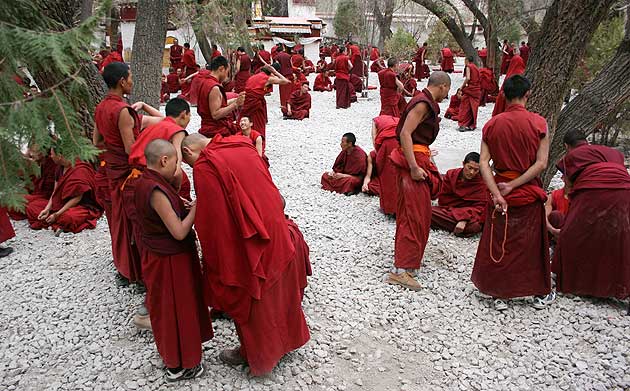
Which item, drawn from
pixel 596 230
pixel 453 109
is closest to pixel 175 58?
pixel 453 109

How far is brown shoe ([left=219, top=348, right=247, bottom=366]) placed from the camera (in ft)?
9.48

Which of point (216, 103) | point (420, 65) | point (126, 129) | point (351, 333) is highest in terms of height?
point (126, 129)

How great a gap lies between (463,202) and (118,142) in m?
3.46

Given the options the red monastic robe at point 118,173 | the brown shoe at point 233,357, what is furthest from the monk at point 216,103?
the brown shoe at point 233,357

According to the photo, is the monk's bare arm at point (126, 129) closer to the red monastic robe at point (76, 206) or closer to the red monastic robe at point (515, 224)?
the red monastic robe at point (76, 206)

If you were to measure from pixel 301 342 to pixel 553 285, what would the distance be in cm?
221

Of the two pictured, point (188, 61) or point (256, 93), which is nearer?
point (256, 93)

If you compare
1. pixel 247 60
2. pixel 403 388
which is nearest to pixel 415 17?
pixel 247 60

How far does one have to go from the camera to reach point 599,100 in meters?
4.95

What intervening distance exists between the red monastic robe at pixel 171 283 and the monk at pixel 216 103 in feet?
9.05

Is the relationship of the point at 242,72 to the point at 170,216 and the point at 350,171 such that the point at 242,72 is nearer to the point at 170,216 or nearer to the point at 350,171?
the point at 350,171

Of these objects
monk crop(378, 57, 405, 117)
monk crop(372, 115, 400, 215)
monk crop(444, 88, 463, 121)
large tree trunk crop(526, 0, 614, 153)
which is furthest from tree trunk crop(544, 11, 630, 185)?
monk crop(444, 88, 463, 121)

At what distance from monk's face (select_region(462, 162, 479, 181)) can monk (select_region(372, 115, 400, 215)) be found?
74 cm

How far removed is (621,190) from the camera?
11.6ft
